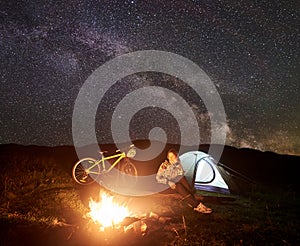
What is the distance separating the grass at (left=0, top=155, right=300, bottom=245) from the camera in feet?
21.6

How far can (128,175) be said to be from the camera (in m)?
11.3

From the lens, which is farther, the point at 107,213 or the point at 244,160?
the point at 244,160

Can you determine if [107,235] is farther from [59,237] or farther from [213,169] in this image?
[213,169]

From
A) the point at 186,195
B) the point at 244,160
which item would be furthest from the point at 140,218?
the point at 244,160

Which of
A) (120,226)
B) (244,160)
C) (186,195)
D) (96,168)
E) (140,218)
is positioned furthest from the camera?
Answer: (244,160)

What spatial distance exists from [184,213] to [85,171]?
4279mm

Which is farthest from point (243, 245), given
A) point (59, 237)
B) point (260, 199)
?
point (260, 199)

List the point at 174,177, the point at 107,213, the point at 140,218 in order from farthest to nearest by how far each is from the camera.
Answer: the point at 174,177 < the point at 140,218 < the point at 107,213

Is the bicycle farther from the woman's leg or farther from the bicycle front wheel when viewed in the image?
the woman's leg

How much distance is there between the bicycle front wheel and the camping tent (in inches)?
149

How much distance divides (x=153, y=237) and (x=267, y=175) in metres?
23.9

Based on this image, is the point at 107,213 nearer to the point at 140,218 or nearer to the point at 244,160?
the point at 140,218

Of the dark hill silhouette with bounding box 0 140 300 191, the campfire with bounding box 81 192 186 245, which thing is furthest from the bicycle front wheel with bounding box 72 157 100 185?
the dark hill silhouette with bounding box 0 140 300 191

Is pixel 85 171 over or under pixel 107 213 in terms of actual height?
over
